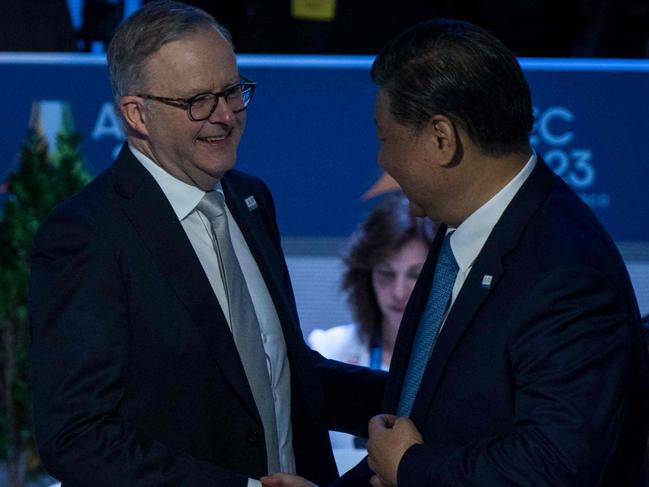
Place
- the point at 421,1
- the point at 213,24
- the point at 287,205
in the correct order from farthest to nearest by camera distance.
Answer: the point at 421,1 < the point at 287,205 < the point at 213,24

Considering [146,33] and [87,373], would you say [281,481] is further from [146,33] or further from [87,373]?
[146,33]

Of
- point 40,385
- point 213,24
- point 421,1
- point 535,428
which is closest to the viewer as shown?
point 535,428

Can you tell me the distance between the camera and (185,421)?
2092mm

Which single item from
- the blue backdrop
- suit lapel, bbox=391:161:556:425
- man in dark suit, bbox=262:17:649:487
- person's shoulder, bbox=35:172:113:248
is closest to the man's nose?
person's shoulder, bbox=35:172:113:248

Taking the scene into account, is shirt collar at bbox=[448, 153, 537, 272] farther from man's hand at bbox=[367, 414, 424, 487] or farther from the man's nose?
the man's nose

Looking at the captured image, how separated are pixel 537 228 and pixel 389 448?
1.48ft

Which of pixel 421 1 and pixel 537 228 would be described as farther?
pixel 421 1

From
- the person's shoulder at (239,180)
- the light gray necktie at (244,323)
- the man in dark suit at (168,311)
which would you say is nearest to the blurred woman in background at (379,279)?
the person's shoulder at (239,180)

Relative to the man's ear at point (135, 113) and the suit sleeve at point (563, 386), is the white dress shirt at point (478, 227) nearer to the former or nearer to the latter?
the suit sleeve at point (563, 386)

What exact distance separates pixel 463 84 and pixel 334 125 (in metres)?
2.49

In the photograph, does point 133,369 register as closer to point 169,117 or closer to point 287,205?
point 169,117

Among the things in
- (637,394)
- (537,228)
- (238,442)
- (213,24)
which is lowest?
(238,442)

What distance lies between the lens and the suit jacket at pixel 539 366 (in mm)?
1671

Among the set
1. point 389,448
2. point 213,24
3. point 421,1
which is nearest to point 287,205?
point 421,1
